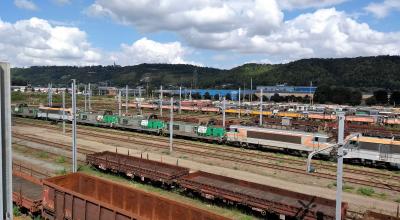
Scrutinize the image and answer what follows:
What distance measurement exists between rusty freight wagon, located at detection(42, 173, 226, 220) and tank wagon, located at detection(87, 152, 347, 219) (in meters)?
5.23

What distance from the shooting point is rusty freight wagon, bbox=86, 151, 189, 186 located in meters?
25.3

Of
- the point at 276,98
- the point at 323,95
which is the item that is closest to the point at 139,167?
the point at 323,95

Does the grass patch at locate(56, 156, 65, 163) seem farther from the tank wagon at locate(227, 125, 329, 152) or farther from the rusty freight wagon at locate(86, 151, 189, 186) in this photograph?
the tank wagon at locate(227, 125, 329, 152)

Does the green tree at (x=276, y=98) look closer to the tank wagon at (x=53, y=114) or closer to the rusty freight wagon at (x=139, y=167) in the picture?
the tank wagon at (x=53, y=114)

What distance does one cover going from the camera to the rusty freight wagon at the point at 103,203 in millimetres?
15703

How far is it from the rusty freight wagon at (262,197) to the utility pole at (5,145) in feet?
49.3

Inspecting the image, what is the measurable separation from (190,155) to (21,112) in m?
62.9

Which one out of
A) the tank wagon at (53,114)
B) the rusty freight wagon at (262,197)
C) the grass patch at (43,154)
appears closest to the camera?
the rusty freight wagon at (262,197)

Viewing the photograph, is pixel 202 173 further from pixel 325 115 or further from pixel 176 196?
pixel 325 115

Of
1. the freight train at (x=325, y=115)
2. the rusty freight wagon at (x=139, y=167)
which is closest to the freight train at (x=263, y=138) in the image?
the rusty freight wagon at (x=139, y=167)

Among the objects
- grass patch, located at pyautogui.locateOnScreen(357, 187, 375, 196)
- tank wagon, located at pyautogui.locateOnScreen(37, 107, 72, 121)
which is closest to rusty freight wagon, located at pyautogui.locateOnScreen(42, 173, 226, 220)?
grass patch, located at pyautogui.locateOnScreen(357, 187, 375, 196)

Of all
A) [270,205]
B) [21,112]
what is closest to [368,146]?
[270,205]

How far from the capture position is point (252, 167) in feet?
114

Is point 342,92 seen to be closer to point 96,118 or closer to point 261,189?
point 96,118
